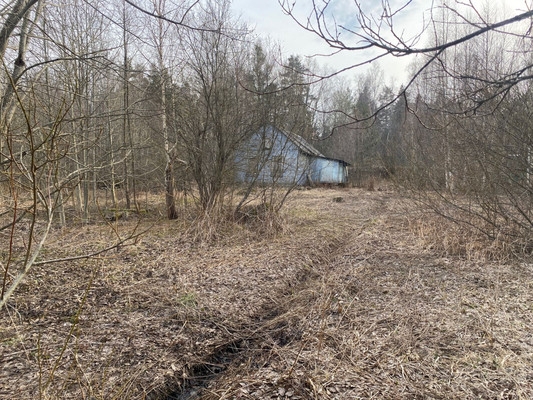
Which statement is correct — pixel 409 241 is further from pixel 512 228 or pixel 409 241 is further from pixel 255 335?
pixel 255 335

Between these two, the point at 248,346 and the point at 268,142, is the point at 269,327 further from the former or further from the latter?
the point at 268,142

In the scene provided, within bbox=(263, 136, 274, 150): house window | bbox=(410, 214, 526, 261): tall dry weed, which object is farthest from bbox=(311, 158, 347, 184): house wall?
bbox=(410, 214, 526, 261): tall dry weed

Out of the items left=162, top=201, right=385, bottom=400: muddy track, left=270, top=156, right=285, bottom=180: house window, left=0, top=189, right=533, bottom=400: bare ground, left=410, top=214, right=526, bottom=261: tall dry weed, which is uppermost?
left=270, top=156, right=285, bottom=180: house window

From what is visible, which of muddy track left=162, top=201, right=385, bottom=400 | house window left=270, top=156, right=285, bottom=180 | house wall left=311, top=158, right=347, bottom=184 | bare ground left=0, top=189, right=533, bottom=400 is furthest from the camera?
house wall left=311, top=158, right=347, bottom=184

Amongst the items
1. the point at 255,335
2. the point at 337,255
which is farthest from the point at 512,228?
the point at 255,335

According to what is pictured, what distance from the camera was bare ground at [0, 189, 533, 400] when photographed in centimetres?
262

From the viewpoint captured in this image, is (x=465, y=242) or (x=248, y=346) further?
(x=465, y=242)

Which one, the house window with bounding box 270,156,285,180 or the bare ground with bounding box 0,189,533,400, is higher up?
the house window with bounding box 270,156,285,180

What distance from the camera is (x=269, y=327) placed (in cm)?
373

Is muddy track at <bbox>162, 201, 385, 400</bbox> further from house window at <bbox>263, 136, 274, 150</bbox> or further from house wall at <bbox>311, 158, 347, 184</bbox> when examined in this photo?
house wall at <bbox>311, 158, 347, 184</bbox>

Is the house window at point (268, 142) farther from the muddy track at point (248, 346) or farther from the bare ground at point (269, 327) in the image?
the muddy track at point (248, 346)

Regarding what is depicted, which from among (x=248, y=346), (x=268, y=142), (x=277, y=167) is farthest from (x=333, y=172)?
(x=248, y=346)

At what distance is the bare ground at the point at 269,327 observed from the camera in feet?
8.61

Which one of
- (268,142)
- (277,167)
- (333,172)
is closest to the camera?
(268,142)
